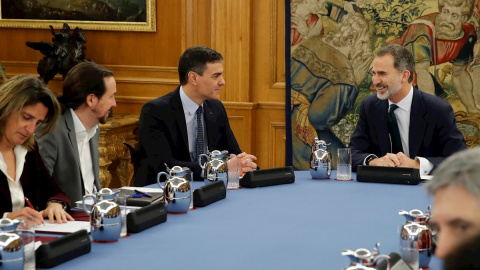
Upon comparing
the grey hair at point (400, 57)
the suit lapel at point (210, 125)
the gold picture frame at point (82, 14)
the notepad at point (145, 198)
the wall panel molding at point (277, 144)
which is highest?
the gold picture frame at point (82, 14)

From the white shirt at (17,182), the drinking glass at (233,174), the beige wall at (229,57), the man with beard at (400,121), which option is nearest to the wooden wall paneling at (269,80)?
the beige wall at (229,57)

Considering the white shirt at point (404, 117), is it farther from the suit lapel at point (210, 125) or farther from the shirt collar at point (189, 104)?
the shirt collar at point (189, 104)

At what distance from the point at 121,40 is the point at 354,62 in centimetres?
225

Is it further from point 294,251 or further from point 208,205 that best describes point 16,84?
point 294,251

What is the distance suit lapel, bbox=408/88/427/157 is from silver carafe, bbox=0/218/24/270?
2911 millimetres

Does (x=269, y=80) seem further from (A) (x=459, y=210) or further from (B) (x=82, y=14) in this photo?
(A) (x=459, y=210)

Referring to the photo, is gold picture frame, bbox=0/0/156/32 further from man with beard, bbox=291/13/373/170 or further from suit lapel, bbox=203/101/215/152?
suit lapel, bbox=203/101/215/152

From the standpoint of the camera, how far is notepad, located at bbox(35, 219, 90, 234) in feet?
9.44

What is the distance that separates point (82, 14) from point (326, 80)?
2.44 meters

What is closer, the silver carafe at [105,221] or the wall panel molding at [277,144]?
the silver carafe at [105,221]

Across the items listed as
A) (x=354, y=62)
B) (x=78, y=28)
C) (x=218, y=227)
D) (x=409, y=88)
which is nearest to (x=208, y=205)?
(x=218, y=227)

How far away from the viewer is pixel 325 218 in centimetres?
318

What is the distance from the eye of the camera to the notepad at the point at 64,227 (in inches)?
113

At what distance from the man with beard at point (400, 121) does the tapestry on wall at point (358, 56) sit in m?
1.25
